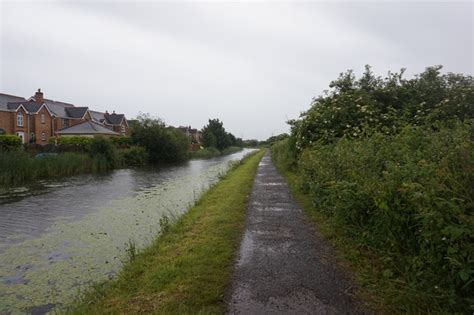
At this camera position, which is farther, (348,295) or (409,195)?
(348,295)

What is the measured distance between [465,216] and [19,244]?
360 inches

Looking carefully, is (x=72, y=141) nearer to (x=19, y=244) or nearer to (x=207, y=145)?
(x=19, y=244)

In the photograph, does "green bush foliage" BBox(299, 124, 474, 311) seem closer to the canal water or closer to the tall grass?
the canal water

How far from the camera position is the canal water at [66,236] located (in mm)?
5312

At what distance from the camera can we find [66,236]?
8.39 m

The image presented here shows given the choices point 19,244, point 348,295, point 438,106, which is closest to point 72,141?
point 19,244

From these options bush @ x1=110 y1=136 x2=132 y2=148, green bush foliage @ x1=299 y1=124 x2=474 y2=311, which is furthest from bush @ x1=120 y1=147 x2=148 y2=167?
green bush foliage @ x1=299 y1=124 x2=474 y2=311

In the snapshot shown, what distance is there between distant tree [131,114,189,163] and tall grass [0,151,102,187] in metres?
12.2

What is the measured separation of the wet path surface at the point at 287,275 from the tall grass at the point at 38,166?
17583 mm

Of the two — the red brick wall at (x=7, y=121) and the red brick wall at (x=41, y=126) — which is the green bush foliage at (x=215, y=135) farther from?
the red brick wall at (x=7, y=121)

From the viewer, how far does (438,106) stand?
11148 millimetres

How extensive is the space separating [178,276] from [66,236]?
5.43m

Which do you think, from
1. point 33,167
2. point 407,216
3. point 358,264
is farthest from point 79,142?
point 407,216

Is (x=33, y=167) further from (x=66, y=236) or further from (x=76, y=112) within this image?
(x=76, y=112)
